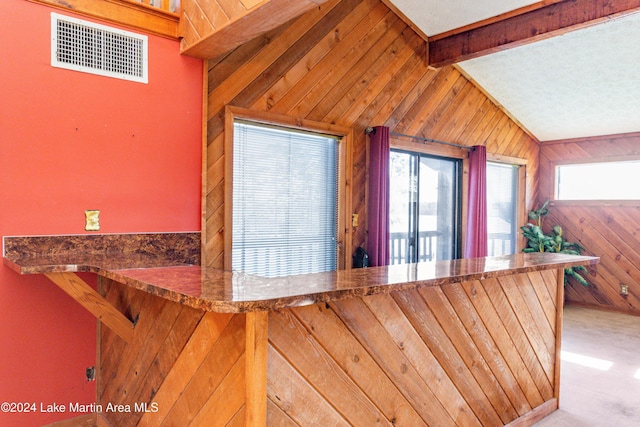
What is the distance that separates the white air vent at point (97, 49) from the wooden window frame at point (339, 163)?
0.72m

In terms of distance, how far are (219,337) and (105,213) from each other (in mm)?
1526

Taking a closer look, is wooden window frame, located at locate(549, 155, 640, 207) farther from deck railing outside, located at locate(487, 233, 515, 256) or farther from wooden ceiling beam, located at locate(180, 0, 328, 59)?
wooden ceiling beam, located at locate(180, 0, 328, 59)

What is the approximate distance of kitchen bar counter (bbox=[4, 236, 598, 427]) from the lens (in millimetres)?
1511

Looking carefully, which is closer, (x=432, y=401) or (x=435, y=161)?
(x=432, y=401)

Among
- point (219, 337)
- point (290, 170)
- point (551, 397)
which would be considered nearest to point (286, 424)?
Answer: point (219, 337)

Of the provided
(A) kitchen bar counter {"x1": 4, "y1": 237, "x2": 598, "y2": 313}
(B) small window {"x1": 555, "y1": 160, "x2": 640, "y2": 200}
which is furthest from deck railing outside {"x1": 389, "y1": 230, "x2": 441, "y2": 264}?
(B) small window {"x1": 555, "y1": 160, "x2": 640, "y2": 200}

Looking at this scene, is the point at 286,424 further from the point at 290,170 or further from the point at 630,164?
the point at 630,164

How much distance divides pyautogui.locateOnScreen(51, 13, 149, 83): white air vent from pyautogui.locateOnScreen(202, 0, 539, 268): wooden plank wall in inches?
21.1

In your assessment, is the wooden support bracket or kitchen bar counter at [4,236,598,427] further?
the wooden support bracket

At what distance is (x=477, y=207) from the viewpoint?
5.35 metres

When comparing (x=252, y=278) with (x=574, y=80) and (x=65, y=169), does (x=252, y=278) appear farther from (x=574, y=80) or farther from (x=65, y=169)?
(x=574, y=80)

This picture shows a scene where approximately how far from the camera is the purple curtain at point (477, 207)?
5324 millimetres

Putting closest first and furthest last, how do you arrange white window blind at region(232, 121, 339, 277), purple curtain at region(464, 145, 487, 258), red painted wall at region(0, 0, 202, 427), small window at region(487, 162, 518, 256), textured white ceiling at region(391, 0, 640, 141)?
red painted wall at region(0, 0, 202, 427)
white window blind at region(232, 121, 339, 277)
textured white ceiling at region(391, 0, 640, 141)
purple curtain at region(464, 145, 487, 258)
small window at region(487, 162, 518, 256)

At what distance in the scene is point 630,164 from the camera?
19.4ft
